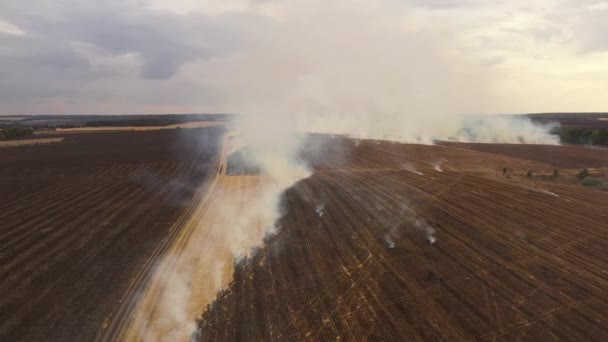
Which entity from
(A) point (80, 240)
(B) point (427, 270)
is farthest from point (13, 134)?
(B) point (427, 270)

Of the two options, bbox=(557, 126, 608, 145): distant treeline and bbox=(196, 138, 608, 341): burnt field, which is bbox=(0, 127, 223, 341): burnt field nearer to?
bbox=(196, 138, 608, 341): burnt field

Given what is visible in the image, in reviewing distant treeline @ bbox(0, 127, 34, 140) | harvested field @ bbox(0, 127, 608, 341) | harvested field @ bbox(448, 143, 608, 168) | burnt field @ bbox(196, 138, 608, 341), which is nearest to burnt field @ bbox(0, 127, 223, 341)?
harvested field @ bbox(0, 127, 608, 341)

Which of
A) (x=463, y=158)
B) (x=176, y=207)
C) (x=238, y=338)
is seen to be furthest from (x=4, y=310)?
(x=463, y=158)

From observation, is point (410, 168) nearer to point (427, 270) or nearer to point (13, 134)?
A: point (427, 270)

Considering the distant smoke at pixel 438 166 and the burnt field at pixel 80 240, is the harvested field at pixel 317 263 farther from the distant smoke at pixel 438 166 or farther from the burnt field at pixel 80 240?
the distant smoke at pixel 438 166

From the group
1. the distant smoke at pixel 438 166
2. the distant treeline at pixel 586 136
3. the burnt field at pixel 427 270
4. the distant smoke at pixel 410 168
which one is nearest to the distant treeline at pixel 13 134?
the burnt field at pixel 427 270

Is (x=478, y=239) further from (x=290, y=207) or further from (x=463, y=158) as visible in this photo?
(x=463, y=158)
